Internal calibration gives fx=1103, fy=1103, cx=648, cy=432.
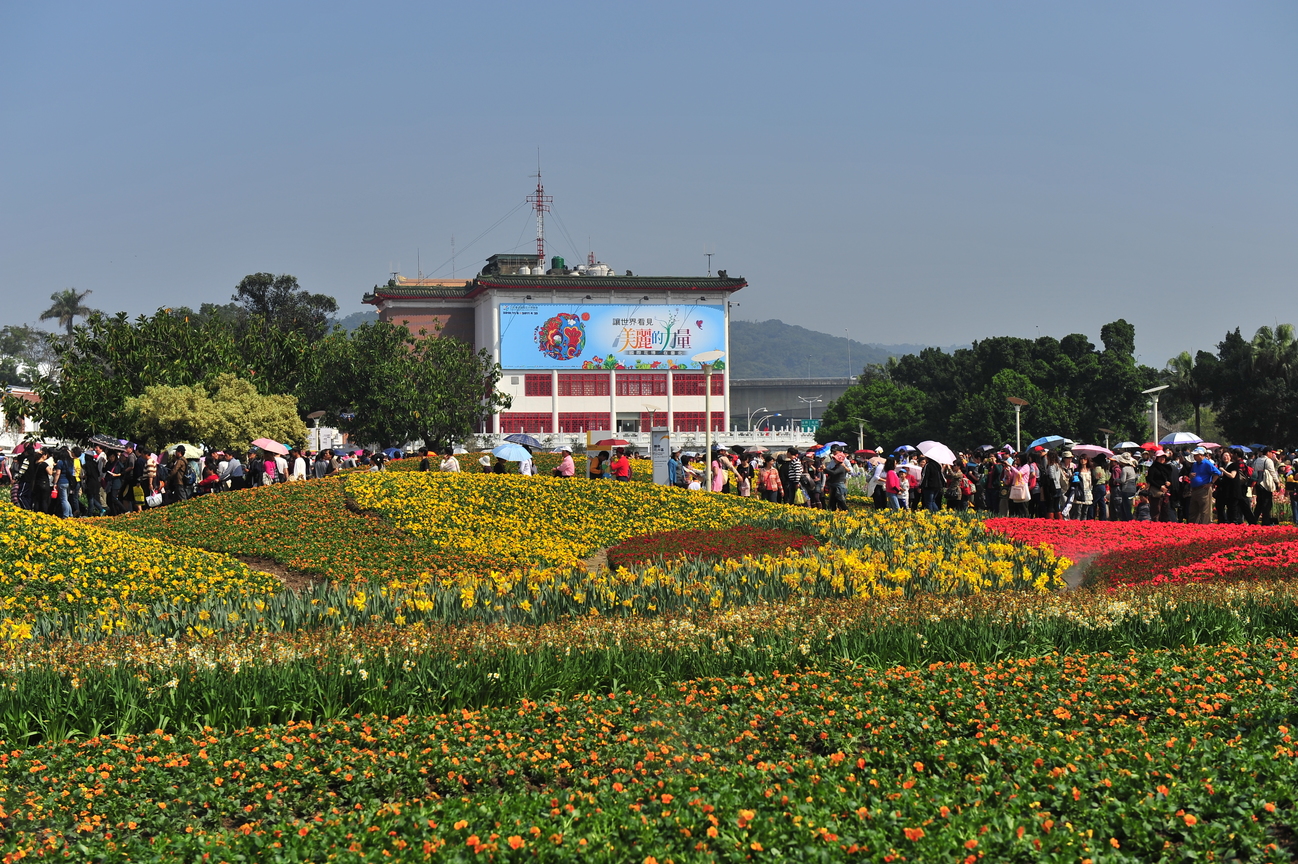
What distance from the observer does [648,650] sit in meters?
8.23

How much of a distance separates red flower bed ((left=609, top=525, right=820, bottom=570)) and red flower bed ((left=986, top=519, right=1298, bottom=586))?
3.36 metres

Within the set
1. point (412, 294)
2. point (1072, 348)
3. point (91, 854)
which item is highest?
point (412, 294)

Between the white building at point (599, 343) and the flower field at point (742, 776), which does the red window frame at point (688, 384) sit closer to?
the white building at point (599, 343)

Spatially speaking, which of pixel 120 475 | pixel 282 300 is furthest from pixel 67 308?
pixel 120 475

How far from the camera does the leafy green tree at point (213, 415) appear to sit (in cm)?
3350

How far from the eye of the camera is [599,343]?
298 feet

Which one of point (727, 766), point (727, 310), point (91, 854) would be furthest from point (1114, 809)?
point (727, 310)

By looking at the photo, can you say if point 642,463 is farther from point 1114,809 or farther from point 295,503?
point 1114,809

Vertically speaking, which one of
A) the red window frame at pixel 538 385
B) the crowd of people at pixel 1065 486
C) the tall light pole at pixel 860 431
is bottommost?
the crowd of people at pixel 1065 486

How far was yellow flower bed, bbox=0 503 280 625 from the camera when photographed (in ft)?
38.8

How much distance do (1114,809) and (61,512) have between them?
21508 mm

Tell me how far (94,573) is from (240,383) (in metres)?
25.7

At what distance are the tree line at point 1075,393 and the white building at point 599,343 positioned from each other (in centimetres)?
1433

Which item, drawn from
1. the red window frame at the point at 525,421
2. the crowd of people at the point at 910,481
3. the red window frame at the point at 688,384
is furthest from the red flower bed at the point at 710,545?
the red window frame at the point at 688,384
